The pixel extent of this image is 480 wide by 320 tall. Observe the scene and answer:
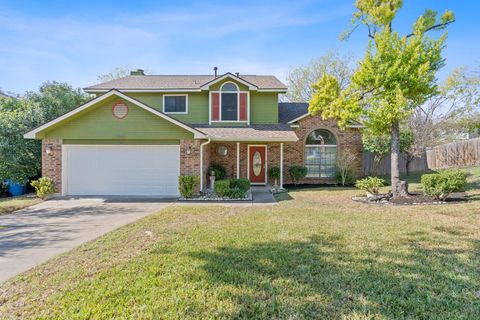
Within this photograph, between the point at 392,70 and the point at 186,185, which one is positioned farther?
the point at 186,185

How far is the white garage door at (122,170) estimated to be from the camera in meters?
11.9

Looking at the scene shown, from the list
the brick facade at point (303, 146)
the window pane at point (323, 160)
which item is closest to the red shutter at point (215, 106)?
the brick facade at point (303, 146)

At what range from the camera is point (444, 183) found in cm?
948

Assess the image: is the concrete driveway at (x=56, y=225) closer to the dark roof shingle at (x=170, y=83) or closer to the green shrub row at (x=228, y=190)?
the green shrub row at (x=228, y=190)

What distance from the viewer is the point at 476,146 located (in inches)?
772

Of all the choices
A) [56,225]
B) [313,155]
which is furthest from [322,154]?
[56,225]

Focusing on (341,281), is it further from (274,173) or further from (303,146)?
→ (303,146)

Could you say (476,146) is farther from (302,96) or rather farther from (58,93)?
(58,93)

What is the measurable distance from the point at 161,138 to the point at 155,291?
886cm

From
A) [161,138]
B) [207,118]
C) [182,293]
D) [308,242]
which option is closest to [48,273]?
[182,293]

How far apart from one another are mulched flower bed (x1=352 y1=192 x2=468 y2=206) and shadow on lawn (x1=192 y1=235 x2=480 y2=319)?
15.7 ft

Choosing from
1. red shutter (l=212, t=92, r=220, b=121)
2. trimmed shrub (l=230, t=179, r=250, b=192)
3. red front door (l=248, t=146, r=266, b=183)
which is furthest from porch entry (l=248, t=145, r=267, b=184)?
trimmed shrub (l=230, t=179, r=250, b=192)

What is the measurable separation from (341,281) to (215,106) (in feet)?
41.1

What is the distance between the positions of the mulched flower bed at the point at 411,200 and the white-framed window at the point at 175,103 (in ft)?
33.6
